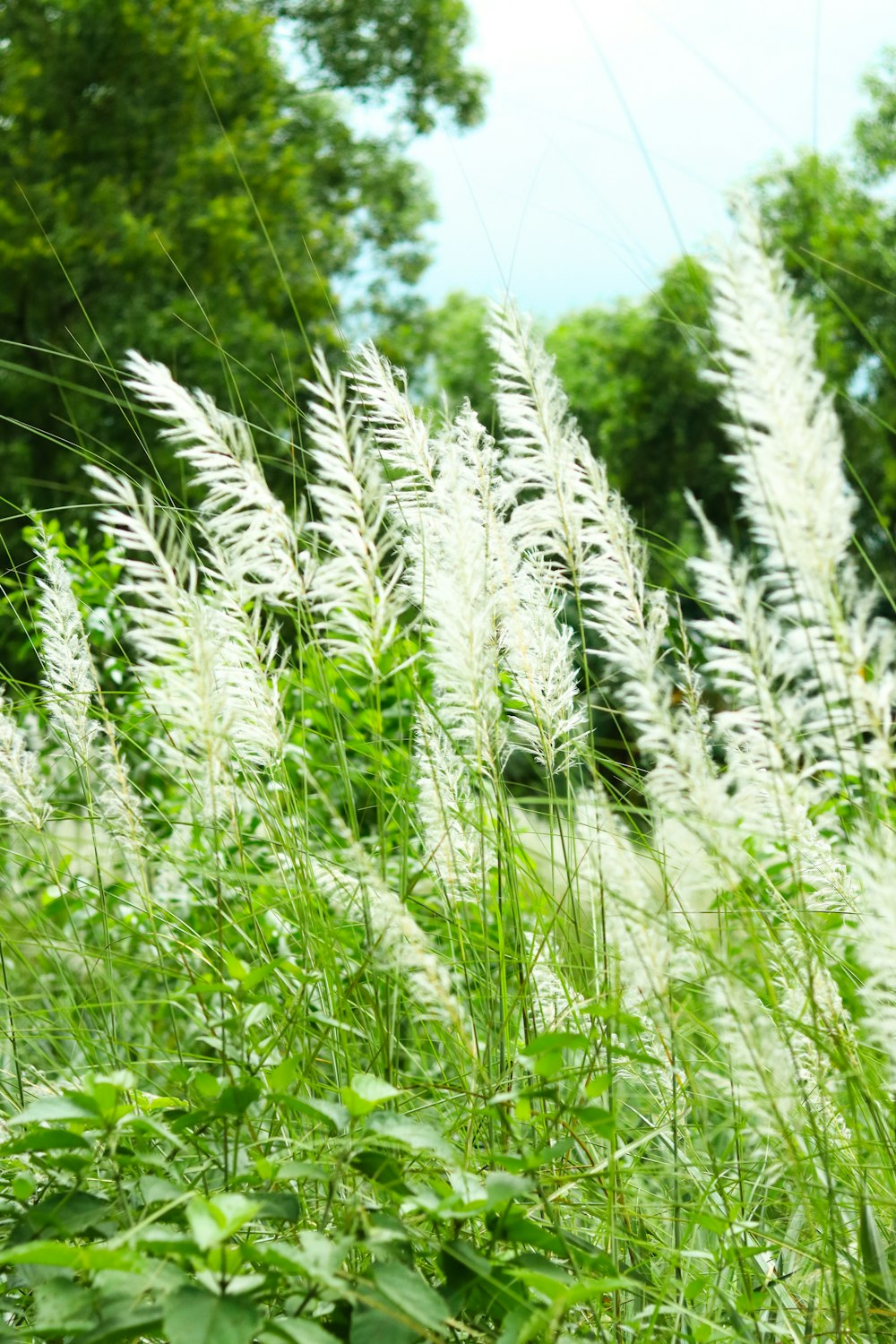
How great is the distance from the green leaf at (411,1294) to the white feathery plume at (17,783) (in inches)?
30.3

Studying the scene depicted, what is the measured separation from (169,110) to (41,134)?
4.75 ft

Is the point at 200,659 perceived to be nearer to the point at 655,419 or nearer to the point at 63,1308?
the point at 63,1308

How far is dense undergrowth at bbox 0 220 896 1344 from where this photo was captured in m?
0.90

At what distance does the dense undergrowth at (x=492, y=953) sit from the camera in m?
0.90

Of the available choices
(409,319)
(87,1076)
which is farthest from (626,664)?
(409,319)

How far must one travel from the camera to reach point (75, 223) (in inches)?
457

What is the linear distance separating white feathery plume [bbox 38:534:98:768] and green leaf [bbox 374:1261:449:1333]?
786 mm

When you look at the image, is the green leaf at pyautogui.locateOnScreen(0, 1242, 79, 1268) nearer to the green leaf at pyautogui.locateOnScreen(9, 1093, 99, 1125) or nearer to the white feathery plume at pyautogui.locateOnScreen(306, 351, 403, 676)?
the green leaf at pyautogui.locateOnScreen(9, 1093, 99, 1125)

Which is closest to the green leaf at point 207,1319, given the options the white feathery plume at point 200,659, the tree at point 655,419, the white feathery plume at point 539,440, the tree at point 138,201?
the white feathery plume at point 200,659

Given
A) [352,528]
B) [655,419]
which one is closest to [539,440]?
[352,528]

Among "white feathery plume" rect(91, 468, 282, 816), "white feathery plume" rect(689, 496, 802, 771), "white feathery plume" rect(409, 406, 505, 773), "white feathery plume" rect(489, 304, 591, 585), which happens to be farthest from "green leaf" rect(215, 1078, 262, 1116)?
"white feathery plume" rect(489, 304, 591, 585)

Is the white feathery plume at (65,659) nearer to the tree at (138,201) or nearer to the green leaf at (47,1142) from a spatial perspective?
the green leaf at (47,1142)

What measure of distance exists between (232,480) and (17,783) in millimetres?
485

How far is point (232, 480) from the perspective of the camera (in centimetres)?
132
